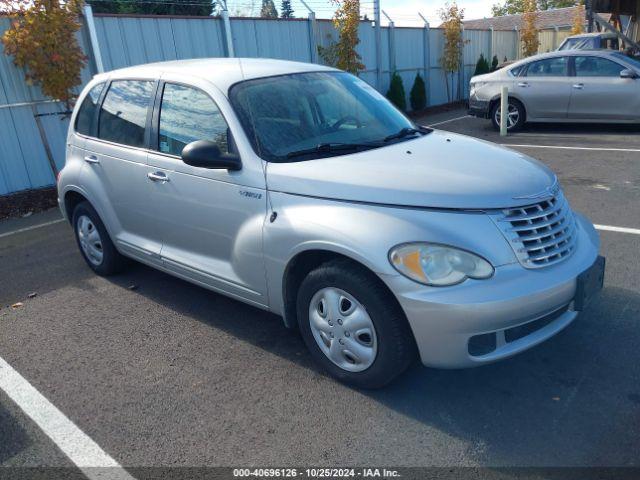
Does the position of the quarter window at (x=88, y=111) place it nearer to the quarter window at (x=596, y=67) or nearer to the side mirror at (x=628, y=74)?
the quarter window at (x=596, y=67)

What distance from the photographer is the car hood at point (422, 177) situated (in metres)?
2.97

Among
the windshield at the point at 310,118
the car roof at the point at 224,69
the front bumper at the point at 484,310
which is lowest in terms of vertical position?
the front bumper at the point at 484,310

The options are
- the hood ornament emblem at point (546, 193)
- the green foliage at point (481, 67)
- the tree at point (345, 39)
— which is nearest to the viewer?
the hood ornament emblem at point (546, 193)

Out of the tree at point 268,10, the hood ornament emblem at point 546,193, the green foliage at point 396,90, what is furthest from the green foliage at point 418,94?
the hood ornament emblem at point 546,193

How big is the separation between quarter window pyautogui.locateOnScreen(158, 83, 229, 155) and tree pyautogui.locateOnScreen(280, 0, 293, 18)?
11.1 m

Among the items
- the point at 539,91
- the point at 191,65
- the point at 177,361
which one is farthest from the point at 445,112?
the point at 177,361

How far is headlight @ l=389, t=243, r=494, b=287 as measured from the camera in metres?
2.79

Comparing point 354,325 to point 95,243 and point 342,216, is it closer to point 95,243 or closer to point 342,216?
point 342,216

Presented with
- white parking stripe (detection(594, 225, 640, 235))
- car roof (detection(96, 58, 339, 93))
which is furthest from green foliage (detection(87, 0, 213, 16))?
white parking stripe (detection(594, 225, 640, 235))

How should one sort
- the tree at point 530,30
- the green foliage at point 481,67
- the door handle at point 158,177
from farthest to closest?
the tree at point 530,30 → the green foliage at point 481,67 → the door handle at point 158,177

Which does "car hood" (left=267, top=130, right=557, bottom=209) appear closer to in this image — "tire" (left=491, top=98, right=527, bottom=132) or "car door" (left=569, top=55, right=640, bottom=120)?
"car door" (left=569, top=55, right=640, bottom=120)

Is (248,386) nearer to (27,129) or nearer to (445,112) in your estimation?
(27,129)

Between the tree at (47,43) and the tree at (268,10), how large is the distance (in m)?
5.70

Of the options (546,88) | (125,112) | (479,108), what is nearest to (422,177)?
(125,112)
